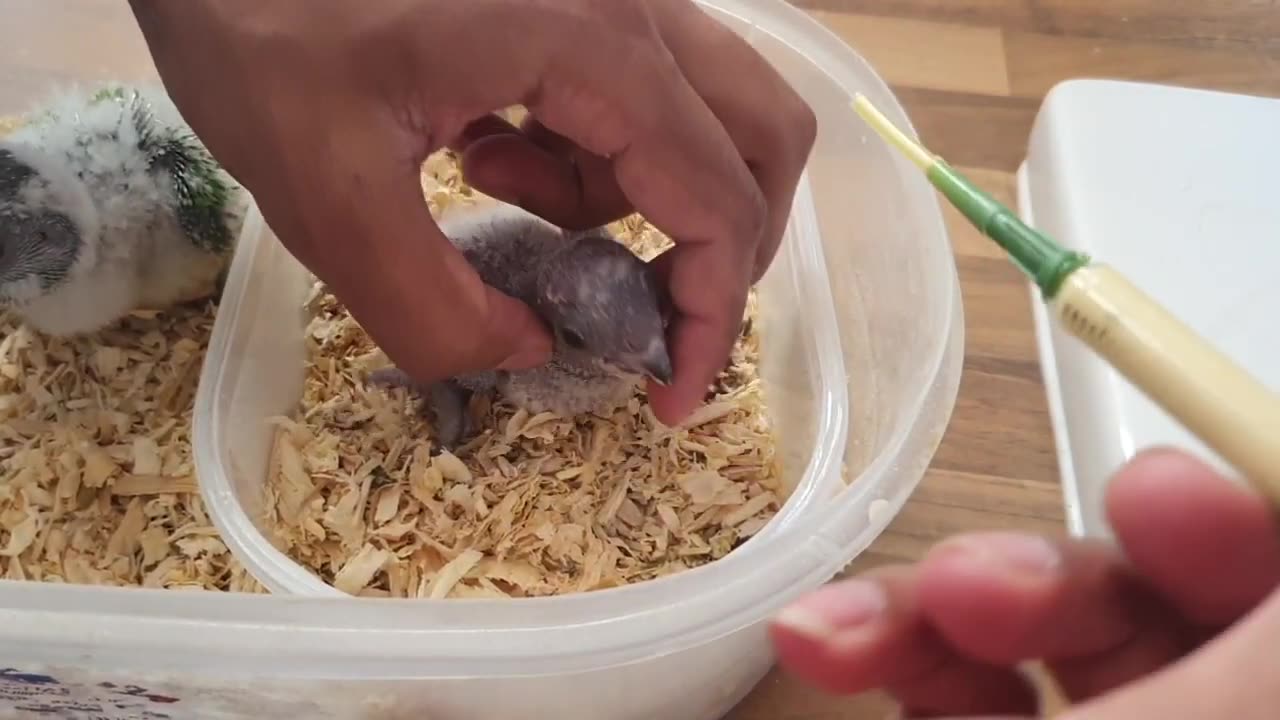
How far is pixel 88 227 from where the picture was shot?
38.7 inches

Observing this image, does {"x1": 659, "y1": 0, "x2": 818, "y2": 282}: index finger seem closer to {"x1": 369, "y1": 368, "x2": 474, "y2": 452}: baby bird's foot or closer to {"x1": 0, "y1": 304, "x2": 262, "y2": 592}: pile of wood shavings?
{"x1": 369, "y1": 368, "x2": 474, "y2": 452}: baby bird's foot

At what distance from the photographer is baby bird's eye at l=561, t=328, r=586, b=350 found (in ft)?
2.95

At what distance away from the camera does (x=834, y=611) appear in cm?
40

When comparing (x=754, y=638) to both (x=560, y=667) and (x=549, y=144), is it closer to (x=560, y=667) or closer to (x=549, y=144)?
(x=560, y=667)

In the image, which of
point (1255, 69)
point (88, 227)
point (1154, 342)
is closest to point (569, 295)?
point (88, 227)

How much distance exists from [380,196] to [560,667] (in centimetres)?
32

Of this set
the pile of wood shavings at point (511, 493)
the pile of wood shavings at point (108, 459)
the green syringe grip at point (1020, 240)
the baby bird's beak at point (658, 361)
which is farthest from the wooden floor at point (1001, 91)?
the pile of wood shavings at point (108, 459)

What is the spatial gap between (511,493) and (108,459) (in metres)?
0.39

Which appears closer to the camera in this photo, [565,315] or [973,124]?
[565,315]

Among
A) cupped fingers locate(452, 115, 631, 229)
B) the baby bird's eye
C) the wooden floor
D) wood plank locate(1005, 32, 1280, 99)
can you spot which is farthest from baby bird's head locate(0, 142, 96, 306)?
wood plank locate(1005, 32, 1280, 99)

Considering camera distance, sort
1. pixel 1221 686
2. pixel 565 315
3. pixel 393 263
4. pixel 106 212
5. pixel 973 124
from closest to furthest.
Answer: pixel 1221 686 → pixel 393 263 → pixel 565 315 → pixel 106 212 → pixel 973 124

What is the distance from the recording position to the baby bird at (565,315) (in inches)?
34.3

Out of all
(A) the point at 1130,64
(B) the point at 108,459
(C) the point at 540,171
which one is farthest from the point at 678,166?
(A) the point at 1130,64

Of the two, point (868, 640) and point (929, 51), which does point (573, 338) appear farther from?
point (929, 51)
